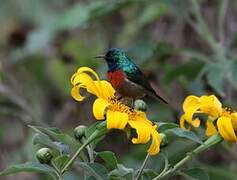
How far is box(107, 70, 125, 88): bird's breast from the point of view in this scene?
2.18 m

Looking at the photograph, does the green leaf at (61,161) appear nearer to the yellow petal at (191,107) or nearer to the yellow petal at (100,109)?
the yellow petal at (100,109)

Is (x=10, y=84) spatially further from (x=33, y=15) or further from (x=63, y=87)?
(x=33, y=15)

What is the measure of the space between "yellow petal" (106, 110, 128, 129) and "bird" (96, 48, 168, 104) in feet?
1.43

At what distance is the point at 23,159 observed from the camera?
399cm

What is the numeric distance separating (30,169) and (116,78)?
0.59 meters

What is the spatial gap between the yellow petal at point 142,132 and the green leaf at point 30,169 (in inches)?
8.7

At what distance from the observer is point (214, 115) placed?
1862mm

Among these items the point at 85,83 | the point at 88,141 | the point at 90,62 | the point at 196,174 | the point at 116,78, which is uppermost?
the point at 90,62

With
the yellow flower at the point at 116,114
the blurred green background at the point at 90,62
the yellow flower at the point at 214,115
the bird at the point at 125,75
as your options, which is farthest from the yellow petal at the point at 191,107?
the blurred green background at the point at 90,62

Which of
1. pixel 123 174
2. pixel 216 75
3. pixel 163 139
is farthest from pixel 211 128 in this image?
pixel 216 75

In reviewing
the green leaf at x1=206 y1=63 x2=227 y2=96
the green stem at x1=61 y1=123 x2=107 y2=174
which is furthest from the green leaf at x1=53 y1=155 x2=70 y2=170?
the green leaf at x1=206 y1=63 x2=227 y2=96

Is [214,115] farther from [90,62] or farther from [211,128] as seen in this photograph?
[90,62]

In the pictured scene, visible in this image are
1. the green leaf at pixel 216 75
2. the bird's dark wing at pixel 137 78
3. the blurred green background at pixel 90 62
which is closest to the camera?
the bird's dark wing at pixel 137 78

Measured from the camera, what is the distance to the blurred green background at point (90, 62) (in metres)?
3.80
